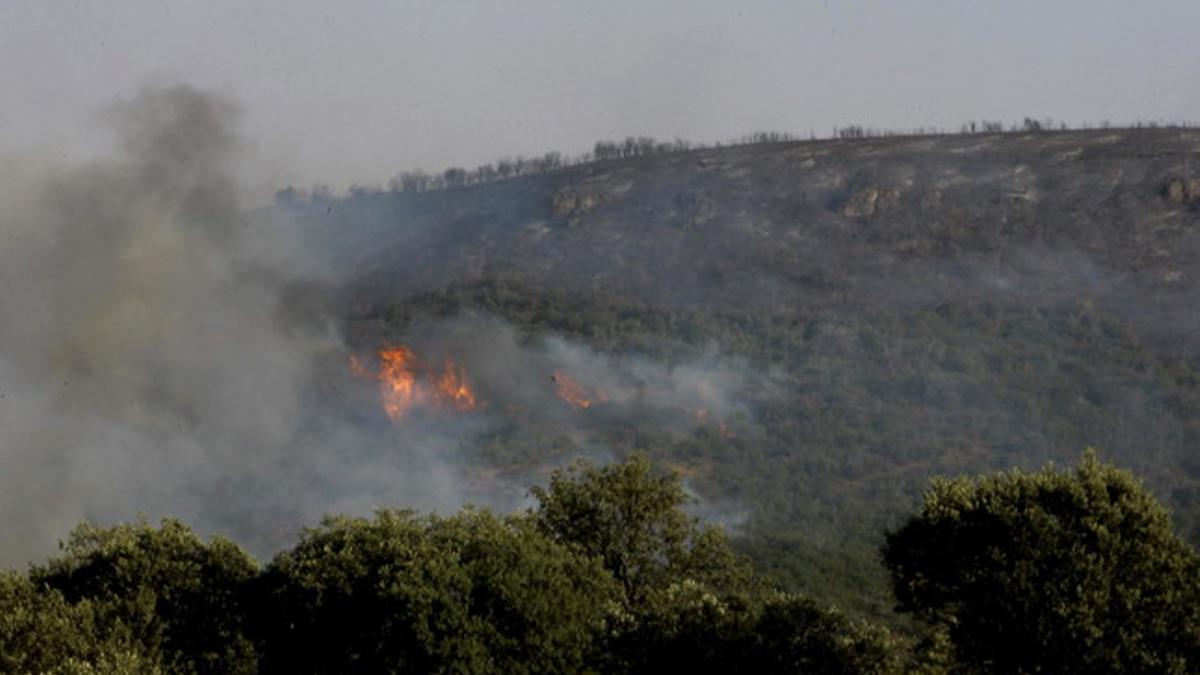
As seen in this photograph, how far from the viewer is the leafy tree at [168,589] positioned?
57.5m

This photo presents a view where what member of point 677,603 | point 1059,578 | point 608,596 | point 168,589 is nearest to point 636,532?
point 608,596

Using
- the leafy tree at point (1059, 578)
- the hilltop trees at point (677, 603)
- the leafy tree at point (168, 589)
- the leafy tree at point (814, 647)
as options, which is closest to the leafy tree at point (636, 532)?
the hilltop trees at point (677, 603)

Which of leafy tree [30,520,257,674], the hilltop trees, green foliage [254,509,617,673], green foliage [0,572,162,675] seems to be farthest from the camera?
leafy tree [30,520,257,674]

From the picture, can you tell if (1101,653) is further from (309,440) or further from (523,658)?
(309,440)

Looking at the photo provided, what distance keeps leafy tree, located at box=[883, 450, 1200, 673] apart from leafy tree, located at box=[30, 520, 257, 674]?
118 feet

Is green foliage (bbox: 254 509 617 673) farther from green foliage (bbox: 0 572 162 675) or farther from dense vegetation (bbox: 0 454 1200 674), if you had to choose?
green foliage (bbox: 0 572 162 675)

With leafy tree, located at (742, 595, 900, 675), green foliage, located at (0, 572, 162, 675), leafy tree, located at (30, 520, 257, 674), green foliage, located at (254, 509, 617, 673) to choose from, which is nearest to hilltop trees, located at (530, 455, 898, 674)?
leafy tree, located at (742, 595, 900, 675)

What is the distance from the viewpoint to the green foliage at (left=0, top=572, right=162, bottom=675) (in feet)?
156

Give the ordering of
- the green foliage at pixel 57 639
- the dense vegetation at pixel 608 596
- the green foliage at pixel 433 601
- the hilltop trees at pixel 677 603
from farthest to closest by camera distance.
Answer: the hilltop trees at pixel 677 603 → the green foliage at pixel 433 601 → the green foliage at pixel 57 639 → the dense vegetation at pixel 608 596

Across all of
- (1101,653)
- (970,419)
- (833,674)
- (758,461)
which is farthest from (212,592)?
(970,419)

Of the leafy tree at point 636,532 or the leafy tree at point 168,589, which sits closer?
the leafy tree at point 168,589

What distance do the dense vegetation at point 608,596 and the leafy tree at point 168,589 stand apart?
12cm

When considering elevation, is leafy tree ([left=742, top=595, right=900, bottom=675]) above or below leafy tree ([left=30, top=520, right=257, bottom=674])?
below

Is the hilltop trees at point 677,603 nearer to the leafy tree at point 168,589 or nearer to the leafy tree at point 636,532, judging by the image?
the leafy tree at point 636,532
